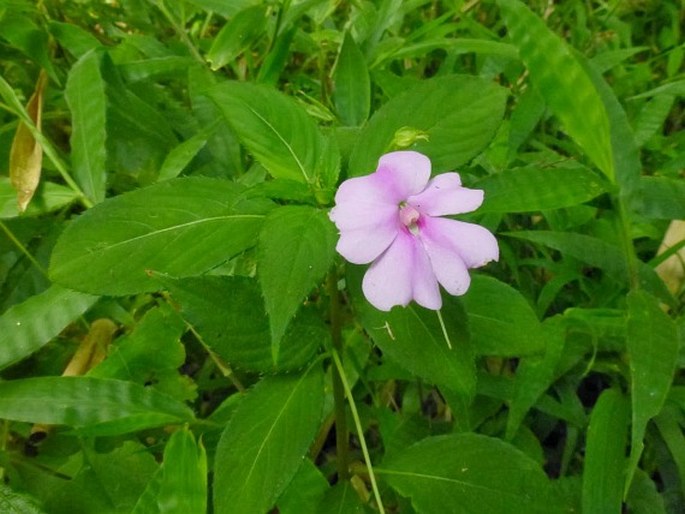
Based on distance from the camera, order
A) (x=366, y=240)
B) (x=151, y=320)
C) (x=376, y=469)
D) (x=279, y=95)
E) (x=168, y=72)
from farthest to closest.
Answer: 1. (x=168, y=72)
2. (x=151, y=320)
3. (x=376, y=469)
4. (x=279, y=95)
5. (x=366, y=240)

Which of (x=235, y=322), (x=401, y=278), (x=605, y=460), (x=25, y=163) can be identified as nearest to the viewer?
(x=401, y=278)

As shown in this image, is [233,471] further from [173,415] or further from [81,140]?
[81,140]

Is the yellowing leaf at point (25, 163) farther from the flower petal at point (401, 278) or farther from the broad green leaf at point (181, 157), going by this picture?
the flower petal at point (401, 278)

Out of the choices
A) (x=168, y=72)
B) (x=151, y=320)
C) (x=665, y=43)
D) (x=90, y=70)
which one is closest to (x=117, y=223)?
(x=151, y=320)

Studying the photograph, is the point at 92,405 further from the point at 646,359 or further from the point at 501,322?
the point at 646,359

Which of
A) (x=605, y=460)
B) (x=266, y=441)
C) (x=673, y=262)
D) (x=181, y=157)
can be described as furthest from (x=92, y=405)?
(x=673, y=262)

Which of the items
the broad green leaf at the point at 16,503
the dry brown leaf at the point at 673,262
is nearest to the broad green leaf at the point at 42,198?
the broad green leaf at the point at 16,503
